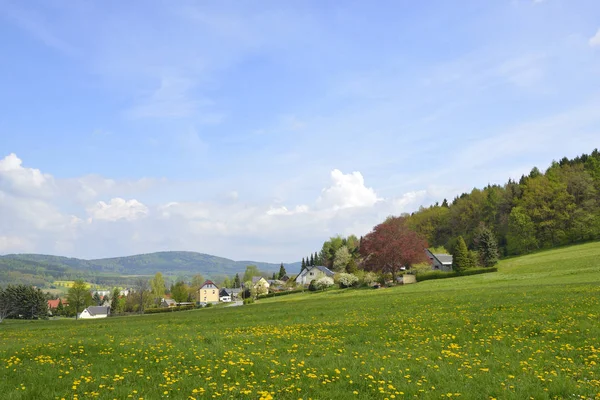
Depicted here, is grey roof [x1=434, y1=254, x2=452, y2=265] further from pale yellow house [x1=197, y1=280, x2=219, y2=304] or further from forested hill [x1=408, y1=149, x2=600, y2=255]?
pale yellow house [x1=197, y1=280, x2=219, y2=304]

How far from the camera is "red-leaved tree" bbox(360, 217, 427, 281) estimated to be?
6875cm

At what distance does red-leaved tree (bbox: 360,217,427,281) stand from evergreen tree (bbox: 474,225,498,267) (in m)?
25.7

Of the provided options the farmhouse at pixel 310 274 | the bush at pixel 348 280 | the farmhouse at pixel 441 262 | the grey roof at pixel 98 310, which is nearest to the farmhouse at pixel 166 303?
the grey roof at pixel 98 310

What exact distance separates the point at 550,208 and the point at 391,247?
167 ft

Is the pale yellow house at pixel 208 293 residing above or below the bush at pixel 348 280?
below

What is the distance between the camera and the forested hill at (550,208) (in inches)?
3398

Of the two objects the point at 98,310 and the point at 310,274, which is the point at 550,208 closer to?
the point at 310,274

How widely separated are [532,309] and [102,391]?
2021 centimetres

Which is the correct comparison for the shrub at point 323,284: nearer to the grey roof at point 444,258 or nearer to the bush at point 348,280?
the bush at point 348,280

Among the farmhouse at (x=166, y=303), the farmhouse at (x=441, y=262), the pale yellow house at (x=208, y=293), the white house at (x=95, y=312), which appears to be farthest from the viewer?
the pale yellow house at (x=208, y=293)

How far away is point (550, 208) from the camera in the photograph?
305 ft

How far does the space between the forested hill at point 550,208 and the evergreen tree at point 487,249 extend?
9.57m

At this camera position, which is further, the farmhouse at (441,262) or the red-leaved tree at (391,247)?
the farmhouse at (441,262)

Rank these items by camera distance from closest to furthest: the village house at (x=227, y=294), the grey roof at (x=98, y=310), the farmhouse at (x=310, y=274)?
the farmhouse at (x=310, y=274), the grey roof at (x=98, y=310), the village house at (x=227, y=294)
